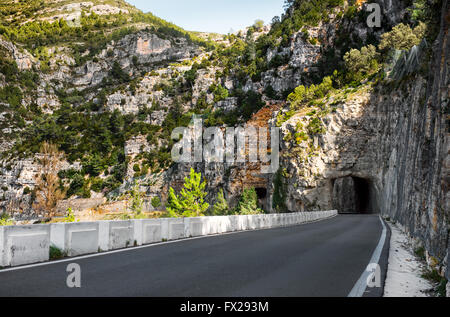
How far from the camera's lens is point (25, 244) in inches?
314

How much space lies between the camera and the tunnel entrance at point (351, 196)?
72312mm

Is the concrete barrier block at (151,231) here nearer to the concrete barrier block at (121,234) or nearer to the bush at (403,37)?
the concrete barrier block at (121,234)

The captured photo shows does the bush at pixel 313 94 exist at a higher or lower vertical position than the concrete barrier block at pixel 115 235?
higher

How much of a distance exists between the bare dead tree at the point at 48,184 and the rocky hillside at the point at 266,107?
2287 mm

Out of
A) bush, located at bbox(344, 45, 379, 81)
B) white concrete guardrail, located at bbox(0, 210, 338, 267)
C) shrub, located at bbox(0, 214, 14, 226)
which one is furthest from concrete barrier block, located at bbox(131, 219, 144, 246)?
bush, located at bbox(344, 45, 379, 81)

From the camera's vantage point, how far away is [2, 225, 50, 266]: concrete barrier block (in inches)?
298

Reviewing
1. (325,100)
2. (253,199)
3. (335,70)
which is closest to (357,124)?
(325,100)

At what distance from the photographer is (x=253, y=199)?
217 feet

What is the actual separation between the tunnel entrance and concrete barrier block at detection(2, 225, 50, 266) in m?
67.9

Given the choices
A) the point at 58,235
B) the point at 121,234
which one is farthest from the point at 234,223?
the point at 58,235

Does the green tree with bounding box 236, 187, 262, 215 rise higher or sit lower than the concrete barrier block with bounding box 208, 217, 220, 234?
lower

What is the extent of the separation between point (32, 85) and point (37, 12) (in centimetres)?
9513

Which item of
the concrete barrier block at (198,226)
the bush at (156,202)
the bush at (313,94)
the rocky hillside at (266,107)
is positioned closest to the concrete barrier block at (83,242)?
the concrete barrier block at (198,226)

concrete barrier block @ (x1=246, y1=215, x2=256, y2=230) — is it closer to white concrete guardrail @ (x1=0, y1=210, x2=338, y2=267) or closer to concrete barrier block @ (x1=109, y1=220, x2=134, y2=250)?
white concrete guardrail @ (x1=0, y1=210, x2=338, y2=267)
